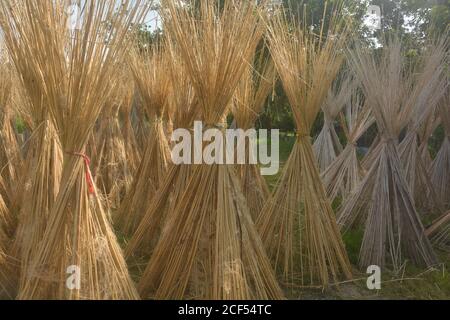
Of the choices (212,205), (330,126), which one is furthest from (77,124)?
(330,126)

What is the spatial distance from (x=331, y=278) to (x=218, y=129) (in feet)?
4.14

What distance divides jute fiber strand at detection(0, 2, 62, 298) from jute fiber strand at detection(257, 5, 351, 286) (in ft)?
4.38

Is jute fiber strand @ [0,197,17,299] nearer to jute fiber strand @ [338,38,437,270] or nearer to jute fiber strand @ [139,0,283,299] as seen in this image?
jute fiber strand @ [139,0,283,299]

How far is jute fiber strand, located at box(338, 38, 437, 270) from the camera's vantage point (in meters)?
2.91

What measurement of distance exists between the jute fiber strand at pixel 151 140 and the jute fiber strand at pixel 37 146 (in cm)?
101

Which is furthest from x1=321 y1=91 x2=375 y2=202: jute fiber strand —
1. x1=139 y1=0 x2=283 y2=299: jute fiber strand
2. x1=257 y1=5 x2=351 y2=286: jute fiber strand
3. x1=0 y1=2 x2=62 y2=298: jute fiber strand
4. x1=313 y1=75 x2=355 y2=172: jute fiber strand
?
x1=0 y1=2 x2=62 y2=298: jute fiber strand

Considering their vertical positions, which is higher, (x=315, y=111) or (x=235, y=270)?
(x=315, y=111)

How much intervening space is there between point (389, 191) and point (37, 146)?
2308mm

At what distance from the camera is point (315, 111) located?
9.00 feet

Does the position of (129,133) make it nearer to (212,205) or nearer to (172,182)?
(172,182)

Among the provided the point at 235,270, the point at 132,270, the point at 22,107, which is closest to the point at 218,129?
the point at 235,270

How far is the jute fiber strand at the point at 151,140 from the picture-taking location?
3355 millimetres

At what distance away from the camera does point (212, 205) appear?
2021 mm

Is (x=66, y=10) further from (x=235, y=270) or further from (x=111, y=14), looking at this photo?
(x=235, y=270)
